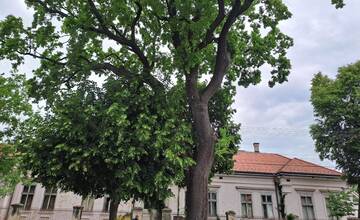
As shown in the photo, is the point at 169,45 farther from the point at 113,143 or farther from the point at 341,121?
the point at 341,121

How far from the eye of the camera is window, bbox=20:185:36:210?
2062 centimetres

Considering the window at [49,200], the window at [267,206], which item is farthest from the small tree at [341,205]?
the window at [49,200]

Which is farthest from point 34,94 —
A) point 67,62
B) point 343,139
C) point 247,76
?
point 343,139

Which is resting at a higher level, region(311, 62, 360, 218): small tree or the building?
region(311, 62, 360, 218): small tree

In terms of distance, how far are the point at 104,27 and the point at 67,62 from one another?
1863 millimetres

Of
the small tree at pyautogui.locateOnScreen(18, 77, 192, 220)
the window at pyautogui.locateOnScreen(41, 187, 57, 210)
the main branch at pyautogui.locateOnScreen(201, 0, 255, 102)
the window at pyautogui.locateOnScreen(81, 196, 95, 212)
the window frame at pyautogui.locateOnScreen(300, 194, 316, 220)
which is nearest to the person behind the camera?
the main branch at pyautogui.locateOnScreen(201, 0, 255, 102)

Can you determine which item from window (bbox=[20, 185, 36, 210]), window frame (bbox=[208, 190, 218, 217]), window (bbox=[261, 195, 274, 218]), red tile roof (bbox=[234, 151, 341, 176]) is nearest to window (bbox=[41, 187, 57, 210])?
window (bbox=[20, 185, 36, 210])

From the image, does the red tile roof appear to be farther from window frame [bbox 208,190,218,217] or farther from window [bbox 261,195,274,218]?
window frame [bbox 208,190,218,217]

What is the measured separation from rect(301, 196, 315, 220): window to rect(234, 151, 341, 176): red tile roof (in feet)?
6.91

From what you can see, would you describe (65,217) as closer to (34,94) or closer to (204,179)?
(34,94)

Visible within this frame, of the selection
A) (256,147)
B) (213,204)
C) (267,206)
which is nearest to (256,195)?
(267,206)

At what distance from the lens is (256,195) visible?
888 inches

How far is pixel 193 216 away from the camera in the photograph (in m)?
7.78

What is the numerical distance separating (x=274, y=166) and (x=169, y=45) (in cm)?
1718
